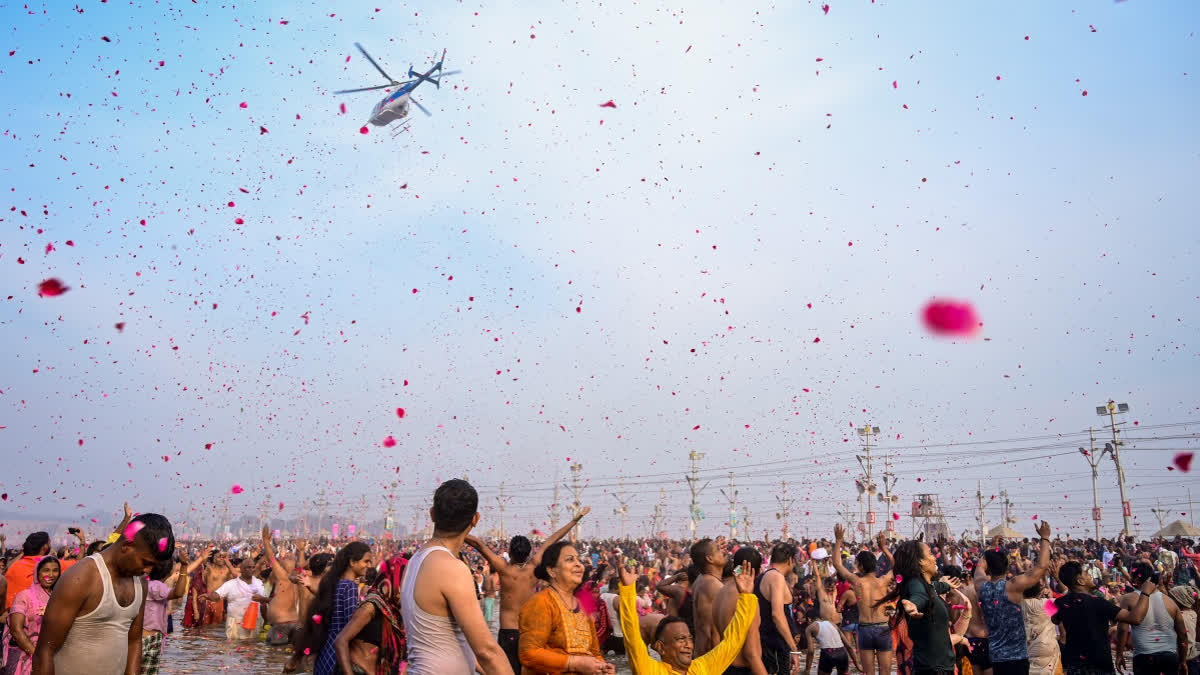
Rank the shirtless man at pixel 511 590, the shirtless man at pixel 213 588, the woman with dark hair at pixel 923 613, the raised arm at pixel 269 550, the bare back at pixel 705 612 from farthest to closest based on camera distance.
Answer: the shirtless man at pixel 213 588 → the shirtless man at pixel 511 590 → the raised arm at pixel 269 550 → the woman with dark hair at pixel 923 613 → the bare back at pixel 705 612

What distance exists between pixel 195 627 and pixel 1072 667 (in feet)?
57.5

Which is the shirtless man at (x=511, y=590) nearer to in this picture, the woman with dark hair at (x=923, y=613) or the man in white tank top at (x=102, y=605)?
the woman with dark hair at (x=923, y=613)

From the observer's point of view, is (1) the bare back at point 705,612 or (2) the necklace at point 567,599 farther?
(1) the bare back at point 705,612

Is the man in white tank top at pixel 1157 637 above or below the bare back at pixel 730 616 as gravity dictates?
below

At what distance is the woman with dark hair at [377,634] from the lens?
17.1 feet

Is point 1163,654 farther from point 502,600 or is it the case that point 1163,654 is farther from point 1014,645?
point 502,600

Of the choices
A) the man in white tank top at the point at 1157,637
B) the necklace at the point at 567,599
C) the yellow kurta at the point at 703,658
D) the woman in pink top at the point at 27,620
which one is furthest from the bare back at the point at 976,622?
the woman in pink top at the point at 27,620

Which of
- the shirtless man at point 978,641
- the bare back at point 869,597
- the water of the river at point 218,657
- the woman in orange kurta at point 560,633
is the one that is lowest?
the water of the river at point 218,657

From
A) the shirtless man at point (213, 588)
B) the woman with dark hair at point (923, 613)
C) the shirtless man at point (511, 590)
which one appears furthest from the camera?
the shirtless man at point (213, 588)

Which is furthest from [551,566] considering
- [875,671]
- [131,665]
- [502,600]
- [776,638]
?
[875,671]

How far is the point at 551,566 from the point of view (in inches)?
194

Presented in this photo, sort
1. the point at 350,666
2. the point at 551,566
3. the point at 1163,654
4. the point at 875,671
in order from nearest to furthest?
the point at 551,566, the point at 350,666, the point at 1163,654, the point at 875,671

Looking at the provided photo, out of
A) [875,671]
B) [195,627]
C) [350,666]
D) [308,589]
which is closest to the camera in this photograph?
[350,666]

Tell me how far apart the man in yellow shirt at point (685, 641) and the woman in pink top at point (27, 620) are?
5.00 m
